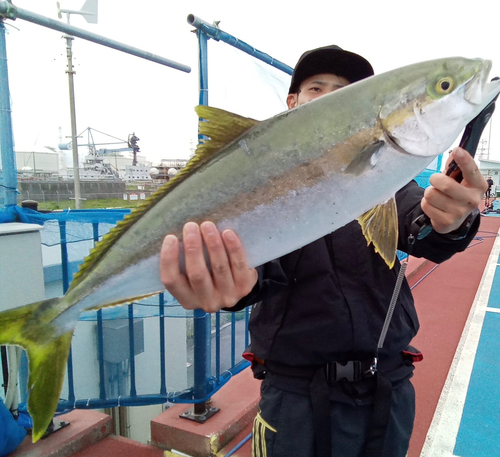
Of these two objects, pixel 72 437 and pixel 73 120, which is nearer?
pixel 72 437

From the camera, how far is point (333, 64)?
7.11 ft

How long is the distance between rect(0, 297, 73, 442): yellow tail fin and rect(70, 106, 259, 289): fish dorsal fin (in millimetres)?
175

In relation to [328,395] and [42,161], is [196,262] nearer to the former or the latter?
[328,395]

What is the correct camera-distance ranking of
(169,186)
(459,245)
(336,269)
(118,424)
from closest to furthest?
1. (169,186)
2. (459,245)
3. (336,269)
4. (118,424)

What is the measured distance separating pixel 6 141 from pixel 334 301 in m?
2.65

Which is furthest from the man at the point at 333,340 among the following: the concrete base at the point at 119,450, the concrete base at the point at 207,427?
the concrete base at the point at 119,450

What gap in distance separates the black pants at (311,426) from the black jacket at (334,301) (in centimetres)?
18

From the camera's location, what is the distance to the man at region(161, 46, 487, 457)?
1735 mm

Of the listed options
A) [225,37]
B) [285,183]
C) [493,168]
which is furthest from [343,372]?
[493,168]

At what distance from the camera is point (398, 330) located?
6.02 ft

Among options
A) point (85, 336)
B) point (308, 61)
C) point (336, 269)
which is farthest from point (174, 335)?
point (308, 61)

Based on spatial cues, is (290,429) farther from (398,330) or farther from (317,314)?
(398,330)

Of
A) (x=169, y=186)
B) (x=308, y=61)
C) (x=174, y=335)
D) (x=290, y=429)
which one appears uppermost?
(x=308, y=61)

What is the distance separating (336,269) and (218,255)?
2.29ft
